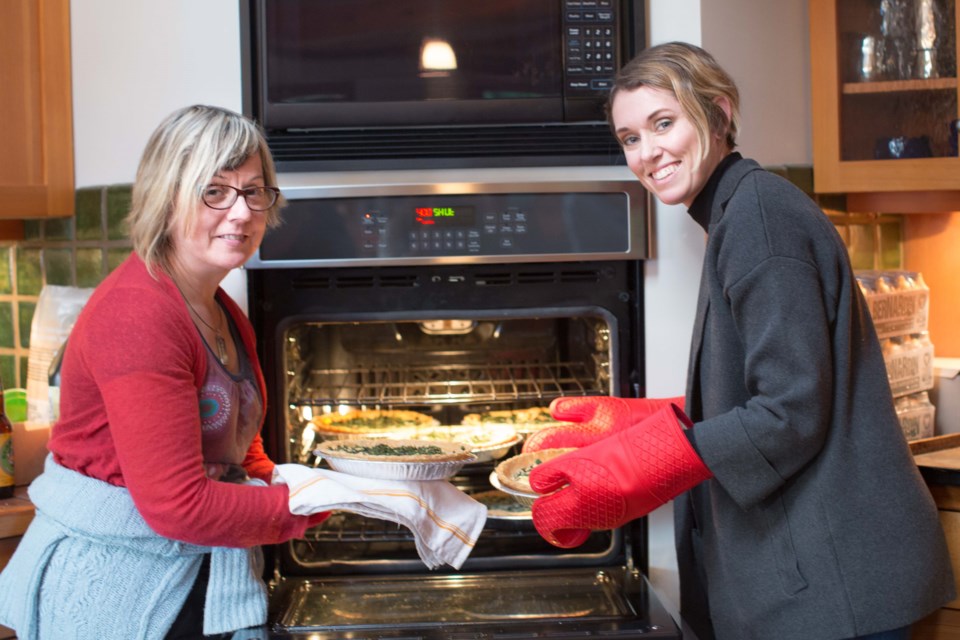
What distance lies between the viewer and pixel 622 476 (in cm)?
144

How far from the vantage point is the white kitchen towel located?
4.86 feet

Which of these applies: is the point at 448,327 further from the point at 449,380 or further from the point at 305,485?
the point at 305,485

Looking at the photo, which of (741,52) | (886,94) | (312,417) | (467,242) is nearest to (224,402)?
(467,242)

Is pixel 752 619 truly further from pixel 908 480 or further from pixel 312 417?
pixel 312 417

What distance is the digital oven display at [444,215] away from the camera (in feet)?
6.22

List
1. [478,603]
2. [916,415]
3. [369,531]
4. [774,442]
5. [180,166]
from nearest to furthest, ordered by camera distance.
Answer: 1. [774,442]
2. [180,166]
3. [478,603]
4. [369,531]
5. [916,415]

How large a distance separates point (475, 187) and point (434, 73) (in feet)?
0.77

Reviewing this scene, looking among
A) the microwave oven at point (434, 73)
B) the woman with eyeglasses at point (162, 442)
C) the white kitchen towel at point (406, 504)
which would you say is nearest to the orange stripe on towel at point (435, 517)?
the white kitchen towel at point (406, 504)

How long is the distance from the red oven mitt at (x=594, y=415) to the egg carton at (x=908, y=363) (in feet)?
2.07

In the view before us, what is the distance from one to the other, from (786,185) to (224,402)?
902mm

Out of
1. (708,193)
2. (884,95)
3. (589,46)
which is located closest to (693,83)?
(708,193)

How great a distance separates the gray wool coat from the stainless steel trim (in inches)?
18.0

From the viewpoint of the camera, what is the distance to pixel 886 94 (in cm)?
224

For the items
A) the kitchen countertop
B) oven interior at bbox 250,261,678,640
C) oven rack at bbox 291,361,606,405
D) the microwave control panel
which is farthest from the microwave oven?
the kitchen countertop
